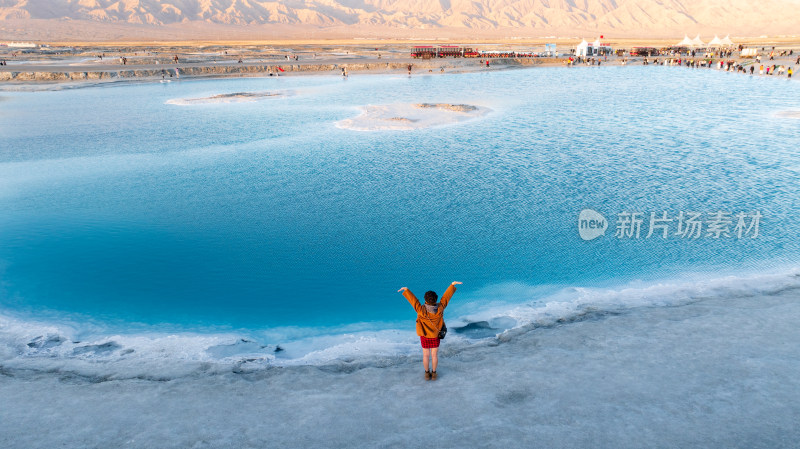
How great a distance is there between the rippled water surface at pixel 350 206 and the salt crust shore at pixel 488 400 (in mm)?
2669

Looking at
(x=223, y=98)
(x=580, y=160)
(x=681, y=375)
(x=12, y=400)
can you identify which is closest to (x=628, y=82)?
(x=580, y=160)

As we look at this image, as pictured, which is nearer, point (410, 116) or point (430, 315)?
point (430, 315)

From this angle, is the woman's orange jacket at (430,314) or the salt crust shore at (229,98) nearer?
the woman's orange jacket at (430,314)

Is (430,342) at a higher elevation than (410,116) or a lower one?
lower

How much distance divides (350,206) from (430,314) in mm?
9885

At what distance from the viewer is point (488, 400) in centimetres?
732

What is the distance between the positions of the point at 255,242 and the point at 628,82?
164 feet

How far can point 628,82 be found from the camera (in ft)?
172

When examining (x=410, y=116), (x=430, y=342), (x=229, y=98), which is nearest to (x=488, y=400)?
(x=430, y=342)

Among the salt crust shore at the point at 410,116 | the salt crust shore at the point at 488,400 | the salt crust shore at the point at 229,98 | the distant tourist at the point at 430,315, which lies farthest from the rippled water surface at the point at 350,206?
the salt crust shore at the point at 229,98

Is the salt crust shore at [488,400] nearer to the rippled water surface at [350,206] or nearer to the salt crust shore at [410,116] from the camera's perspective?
the rippled water surface at [350,206]

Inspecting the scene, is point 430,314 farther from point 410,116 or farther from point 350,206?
point 410,116

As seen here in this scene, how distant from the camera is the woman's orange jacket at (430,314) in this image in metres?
7.34

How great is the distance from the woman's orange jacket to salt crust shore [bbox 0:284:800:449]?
0.96m
